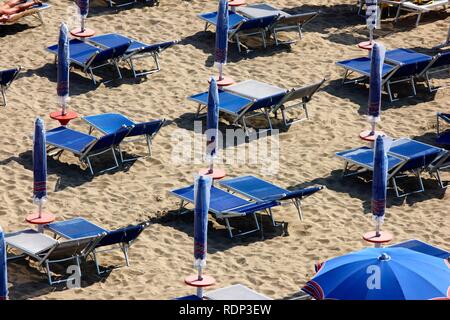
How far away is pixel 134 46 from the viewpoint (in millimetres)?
26656

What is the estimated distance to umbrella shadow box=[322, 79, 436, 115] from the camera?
26297 mm

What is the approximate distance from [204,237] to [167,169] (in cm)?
450

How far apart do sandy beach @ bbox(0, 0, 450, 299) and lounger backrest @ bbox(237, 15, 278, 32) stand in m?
0.45

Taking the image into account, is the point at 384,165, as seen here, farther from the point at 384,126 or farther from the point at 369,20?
the point at 369,20

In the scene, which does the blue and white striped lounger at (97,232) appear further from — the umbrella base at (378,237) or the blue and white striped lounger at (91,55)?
the blue and white striped lounger at (91,55)

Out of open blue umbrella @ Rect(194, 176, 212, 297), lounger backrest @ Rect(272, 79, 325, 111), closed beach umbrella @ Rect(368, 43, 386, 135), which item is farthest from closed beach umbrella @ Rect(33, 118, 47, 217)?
lounger backrest @ Rect(272, 79, 325, 111)

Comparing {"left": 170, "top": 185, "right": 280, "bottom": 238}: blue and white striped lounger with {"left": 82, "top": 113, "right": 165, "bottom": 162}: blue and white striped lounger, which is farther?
{"left": 82, "top": 113, "right": 165, "bottom": 162}: blue and white striped lounger

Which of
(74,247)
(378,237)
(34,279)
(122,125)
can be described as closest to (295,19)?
(122,125)

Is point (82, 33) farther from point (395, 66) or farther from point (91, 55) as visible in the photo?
point (395, 66)

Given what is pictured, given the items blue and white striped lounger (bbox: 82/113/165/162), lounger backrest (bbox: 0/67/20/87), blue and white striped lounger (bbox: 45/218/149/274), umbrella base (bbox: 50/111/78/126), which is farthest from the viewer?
lounger backrest (bbox: 0/67/20/87)

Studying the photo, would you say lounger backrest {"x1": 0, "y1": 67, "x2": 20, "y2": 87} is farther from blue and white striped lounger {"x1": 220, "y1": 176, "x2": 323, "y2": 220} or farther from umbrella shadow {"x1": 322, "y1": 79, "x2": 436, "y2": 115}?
umbrella shadow {"x1": 322, "y1": 79, "x2": 436, "y2": 115}

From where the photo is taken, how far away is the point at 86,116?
2455cm

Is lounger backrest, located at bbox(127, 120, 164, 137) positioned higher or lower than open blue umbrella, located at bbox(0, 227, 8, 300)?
lower

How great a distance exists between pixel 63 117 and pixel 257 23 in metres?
4.72
